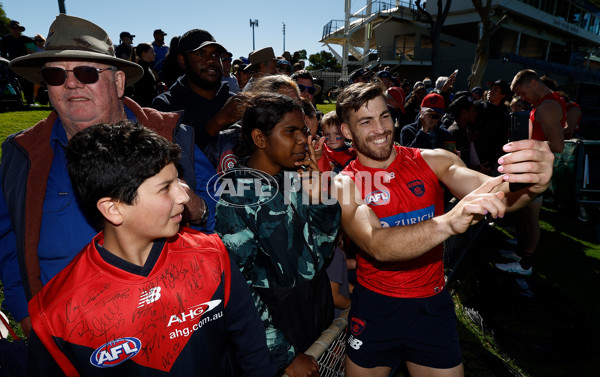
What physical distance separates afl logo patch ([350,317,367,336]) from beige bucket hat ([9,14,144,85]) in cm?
264

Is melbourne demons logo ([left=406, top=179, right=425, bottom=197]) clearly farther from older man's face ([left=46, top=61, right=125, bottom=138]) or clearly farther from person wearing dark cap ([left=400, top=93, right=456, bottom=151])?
person wearing dark cap ([left=400, top=93, right=456, bottom=151])

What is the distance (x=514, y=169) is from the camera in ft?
5.30

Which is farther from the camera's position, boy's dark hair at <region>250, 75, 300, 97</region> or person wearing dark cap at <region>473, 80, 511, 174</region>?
person wearing dark cap at <region>473, 80, 511, 174</region>

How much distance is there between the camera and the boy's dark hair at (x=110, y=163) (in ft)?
4.84

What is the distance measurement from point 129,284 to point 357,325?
1733 mm

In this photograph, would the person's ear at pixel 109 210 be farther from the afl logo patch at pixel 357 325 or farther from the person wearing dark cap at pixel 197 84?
the person wearing dark cap at pixel 197 84

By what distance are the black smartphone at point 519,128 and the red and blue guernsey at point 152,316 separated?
155 cm

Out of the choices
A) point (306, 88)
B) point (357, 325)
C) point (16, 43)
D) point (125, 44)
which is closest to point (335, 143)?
point (306, 88)

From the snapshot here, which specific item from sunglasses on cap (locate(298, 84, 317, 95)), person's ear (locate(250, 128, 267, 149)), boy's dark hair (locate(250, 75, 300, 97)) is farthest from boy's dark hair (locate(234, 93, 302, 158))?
sunglasses on cap (locate(298, 84, 317, 95))

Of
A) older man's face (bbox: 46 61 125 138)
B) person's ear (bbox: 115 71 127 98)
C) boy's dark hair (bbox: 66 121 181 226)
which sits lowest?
boy's dark hair (bbox: 66 121 181 226)

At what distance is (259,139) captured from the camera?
238 centimetres

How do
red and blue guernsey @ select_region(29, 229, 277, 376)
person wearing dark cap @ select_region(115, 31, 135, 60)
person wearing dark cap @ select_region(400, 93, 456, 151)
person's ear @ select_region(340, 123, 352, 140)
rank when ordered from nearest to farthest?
red and blue guernsey @ select_region(29, 229, 277, 376), person's ear @ select_region(340, 123, 352, 140), person wearing dark cap @ select_region(400, 93, 456, 151), person wearing dark cap @ select_region(115, 31, 135, 60)

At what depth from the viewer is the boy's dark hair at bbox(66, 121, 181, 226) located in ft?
4.84

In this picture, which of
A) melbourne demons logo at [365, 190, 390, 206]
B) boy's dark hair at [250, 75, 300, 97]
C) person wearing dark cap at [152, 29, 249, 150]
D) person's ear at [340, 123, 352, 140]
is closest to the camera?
melbourne demons logo at [365, 190, 390, 206]
